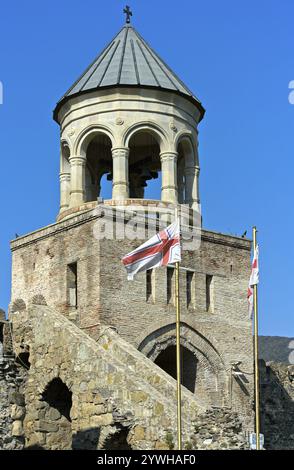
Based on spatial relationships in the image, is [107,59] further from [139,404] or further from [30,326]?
[139,404]

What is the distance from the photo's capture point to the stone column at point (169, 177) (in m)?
34.4

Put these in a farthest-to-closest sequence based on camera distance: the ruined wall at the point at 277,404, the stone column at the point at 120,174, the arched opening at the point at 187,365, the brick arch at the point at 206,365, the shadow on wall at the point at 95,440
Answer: the ruined wall at the point at 277,404 → the stone column at the point at 120,174 → the arched opening at the point at 187,365 → the brick arch at the point at 206,365 → the shadow on wall at the point at 95,440

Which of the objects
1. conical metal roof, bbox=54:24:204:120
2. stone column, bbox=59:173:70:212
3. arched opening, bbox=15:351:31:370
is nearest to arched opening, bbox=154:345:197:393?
arched opening, bbox=15:351:31:370

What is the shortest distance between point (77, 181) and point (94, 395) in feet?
29.6

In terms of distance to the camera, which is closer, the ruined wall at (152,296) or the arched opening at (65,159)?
the ruined wall at (152,296)

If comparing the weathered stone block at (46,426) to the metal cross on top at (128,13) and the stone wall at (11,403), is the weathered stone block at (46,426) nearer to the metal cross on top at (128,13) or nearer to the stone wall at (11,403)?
the stone wall at (11,403)

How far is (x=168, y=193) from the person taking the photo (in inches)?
1356

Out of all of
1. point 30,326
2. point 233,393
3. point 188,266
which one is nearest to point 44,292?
point 30,326

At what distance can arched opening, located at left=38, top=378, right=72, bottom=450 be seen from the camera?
3064cm

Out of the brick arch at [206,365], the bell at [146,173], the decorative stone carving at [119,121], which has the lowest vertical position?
the brick arch at [206,365]

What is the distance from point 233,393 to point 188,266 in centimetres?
441

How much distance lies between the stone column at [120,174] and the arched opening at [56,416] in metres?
6.75

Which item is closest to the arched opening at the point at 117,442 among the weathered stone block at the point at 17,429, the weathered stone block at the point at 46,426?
the weathered stone block at the point at 46,426

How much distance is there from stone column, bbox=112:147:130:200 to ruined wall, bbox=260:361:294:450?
29.2 feet
